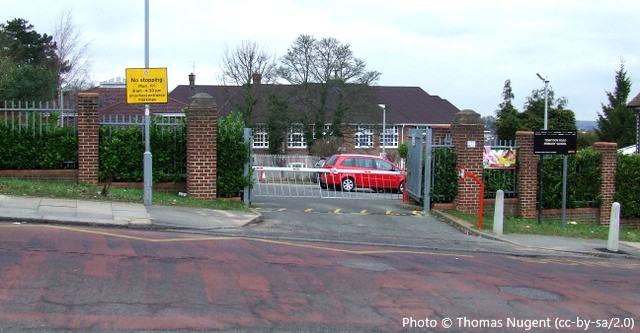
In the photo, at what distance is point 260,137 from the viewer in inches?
2103

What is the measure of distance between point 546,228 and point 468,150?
2.72 meters

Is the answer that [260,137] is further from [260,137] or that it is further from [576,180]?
[576,180]

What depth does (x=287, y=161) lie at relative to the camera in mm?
42031

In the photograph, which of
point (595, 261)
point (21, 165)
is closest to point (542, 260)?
point (595, 261)

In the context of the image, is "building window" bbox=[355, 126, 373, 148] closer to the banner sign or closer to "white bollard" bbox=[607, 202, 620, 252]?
the banner sign

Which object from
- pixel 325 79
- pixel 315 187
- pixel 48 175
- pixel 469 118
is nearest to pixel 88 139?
pixel 48 175

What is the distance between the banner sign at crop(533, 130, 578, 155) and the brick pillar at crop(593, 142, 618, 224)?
3186 mm

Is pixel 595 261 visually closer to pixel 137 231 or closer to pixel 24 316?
pixel 137 231

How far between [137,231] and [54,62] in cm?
3289

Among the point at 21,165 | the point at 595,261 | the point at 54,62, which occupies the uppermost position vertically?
the point at 54,62

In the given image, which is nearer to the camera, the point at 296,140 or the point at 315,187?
the point at 315,187

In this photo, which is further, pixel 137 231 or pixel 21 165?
pixel 21 165

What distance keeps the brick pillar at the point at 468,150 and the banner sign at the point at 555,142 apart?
4.52ft

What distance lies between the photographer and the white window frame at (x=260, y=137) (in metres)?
51.4
